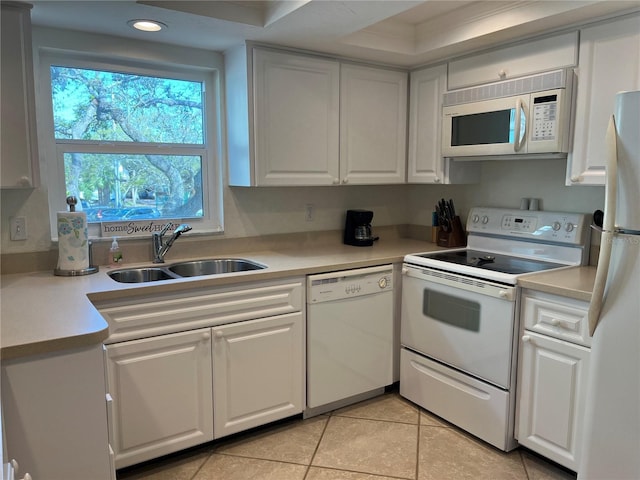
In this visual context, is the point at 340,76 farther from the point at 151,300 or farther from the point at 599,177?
the point at 151,300

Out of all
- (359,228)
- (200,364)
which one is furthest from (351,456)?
(359,228)

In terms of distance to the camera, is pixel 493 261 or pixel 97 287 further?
pixel 493 261

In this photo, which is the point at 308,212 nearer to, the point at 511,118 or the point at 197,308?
the point at 197,308

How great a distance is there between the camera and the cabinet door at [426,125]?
3.02 metres

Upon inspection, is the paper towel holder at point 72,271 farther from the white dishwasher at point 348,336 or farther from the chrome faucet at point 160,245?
the white dishwasher at point 348,336

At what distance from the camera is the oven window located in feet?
7.98

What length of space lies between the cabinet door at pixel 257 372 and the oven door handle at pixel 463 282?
741 millimetres

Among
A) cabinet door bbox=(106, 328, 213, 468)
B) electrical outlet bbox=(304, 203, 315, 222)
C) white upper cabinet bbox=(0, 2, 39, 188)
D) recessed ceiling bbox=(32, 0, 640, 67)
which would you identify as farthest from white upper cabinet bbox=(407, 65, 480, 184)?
white upper cabinet bbox=(0, 2, 39, 188)

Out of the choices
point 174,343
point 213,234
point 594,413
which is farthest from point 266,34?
point 594,413

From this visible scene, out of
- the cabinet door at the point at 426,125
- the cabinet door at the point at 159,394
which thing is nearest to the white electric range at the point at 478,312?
the cabinet door at the point at 426,125

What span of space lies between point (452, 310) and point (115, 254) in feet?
6.06

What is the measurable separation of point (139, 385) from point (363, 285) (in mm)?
1280

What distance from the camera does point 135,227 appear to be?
2654 millimetres

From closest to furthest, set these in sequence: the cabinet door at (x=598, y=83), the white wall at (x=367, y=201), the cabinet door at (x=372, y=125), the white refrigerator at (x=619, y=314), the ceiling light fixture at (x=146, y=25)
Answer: the white refrigerator at (x=619, y=314)
the cabinet door at (x=598, y=83)
the ceiling light fixture at (x=146, y=25)
the white wall at (x=367, y=201)
the cabinet door at (x=372, y=125)
